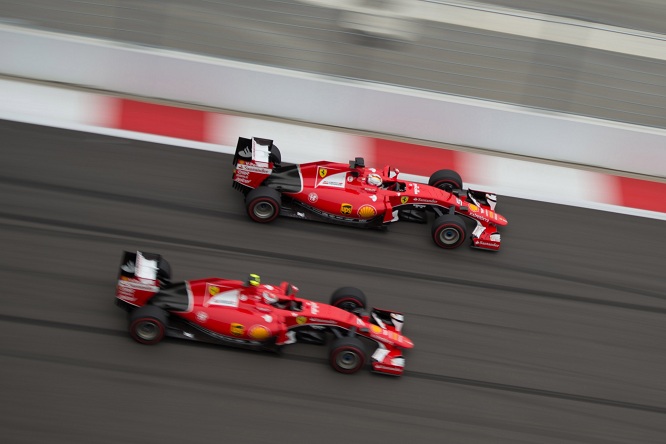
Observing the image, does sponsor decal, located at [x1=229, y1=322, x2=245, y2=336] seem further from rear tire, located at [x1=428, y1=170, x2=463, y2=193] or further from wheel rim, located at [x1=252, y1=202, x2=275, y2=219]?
rear tire, located at [x1=428, y1=170, x2=463, y2=193]

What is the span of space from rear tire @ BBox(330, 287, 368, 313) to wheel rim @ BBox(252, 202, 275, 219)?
1.06 m

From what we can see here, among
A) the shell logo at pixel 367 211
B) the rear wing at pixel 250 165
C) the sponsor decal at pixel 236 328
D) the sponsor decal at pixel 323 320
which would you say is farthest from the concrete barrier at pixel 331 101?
the sponsor decal at pixel 236 328

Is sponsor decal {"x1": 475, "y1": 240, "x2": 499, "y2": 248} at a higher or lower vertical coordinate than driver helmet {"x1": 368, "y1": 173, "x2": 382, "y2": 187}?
lower

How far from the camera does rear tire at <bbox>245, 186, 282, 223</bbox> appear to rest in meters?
7.20

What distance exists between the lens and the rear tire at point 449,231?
7.32 m

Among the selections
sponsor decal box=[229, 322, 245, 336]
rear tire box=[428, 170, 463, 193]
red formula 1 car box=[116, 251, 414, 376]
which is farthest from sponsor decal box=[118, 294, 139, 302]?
rear tire box=[428, 170, 463, 193]

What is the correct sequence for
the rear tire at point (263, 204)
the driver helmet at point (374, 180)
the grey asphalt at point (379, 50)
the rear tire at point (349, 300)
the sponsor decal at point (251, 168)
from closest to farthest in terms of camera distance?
1. the rear tire at point (349, 300)
2. the rear tire at point (263, 204)
3. the sponsor decal at point (251, 168)
4. the driver helmet at point (374, 180)
5. the grey asphalt at point (379, 50)

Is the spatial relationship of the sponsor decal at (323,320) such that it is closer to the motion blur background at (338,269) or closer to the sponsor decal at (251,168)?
the motion blur background at (338,269)

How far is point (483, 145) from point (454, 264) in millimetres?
1952

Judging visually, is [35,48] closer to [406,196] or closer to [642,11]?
[406,196]

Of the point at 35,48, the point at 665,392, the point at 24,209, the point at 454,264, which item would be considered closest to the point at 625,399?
the point at 665,392

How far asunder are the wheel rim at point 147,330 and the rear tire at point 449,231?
247 cm

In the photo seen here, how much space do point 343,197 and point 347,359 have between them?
5.39 feet

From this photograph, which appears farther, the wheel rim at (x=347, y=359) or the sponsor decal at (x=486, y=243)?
the sponsor decal at (x=486, y=243)
